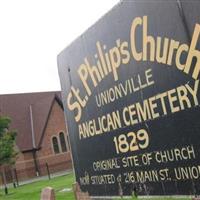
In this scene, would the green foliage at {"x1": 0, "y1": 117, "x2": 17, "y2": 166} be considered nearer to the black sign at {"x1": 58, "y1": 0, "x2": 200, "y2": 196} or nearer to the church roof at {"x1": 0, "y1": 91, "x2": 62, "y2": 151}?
the church roof at {"x1": 0, "y1": 91, "x2": 62, "y2": 151}

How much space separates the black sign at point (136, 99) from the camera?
12.5 feet

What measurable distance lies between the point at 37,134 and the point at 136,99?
149 ft

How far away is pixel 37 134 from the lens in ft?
161

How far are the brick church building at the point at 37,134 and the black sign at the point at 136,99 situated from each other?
42.7 metres

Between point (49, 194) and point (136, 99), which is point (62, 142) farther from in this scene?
point (136, 99)

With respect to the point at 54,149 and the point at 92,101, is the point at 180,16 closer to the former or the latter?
the point at 92,101

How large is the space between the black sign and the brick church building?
140 ft

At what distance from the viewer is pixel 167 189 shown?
4242mm

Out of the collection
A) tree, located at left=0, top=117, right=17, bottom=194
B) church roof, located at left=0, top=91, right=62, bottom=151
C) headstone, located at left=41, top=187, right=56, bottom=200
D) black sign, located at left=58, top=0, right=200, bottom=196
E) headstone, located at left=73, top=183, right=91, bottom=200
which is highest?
church roof, located at left=0, top=91, right=62, bottom=151

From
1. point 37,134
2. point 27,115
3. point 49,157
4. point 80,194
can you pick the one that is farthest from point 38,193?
point 27,115

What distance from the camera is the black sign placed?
381 cm

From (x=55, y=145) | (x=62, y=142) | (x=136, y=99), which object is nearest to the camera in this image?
(x=136, y=99)

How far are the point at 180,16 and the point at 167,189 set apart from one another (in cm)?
139

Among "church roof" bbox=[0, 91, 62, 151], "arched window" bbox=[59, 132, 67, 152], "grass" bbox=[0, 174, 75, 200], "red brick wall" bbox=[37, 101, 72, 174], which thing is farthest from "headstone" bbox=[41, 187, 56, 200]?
"arched window" bbox=[59, 132, 67, 152]
